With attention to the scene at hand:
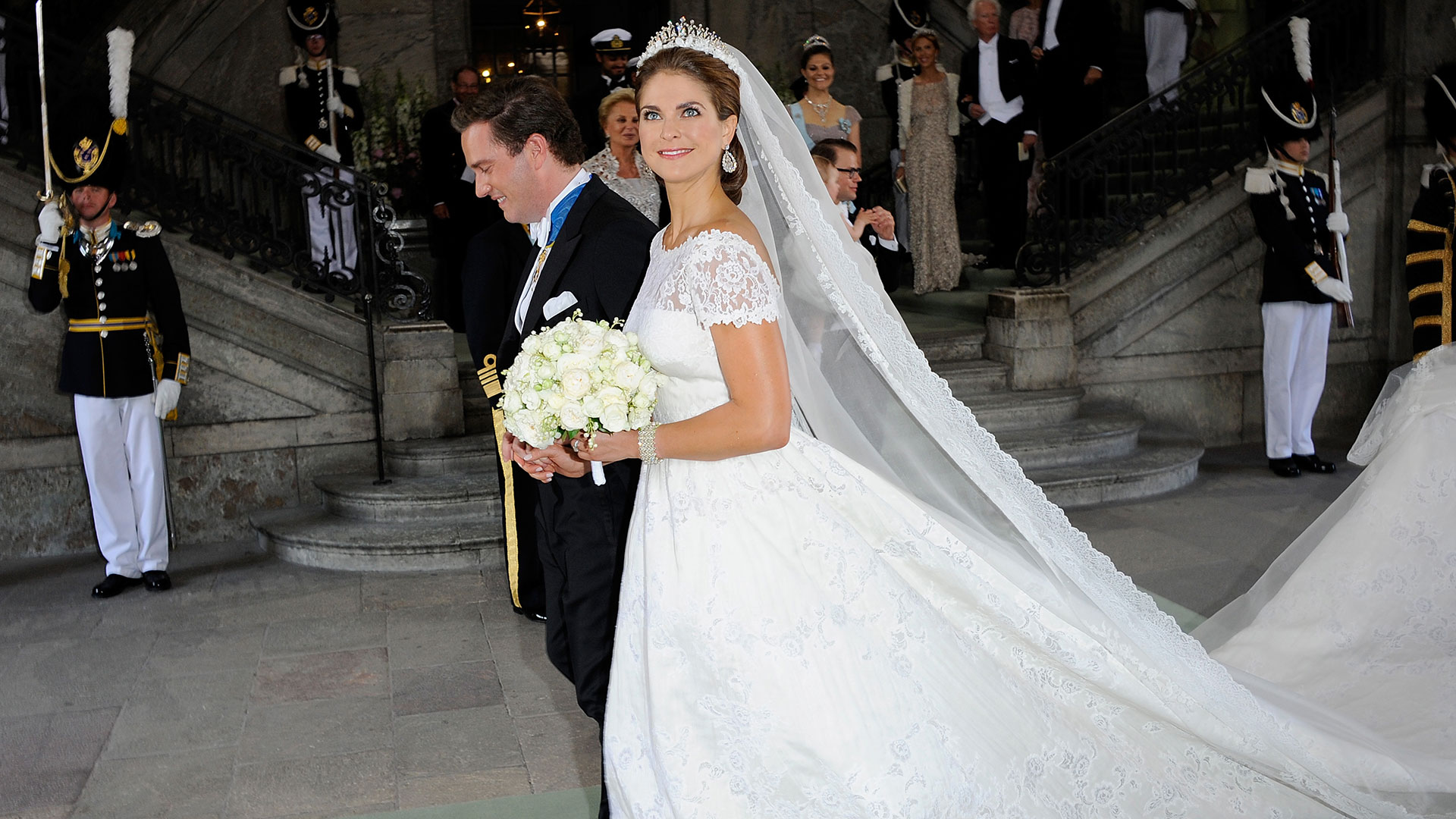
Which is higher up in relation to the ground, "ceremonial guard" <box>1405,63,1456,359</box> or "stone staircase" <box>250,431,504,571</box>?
"ceremonial guard" <box>1405,63,1456,359</box>

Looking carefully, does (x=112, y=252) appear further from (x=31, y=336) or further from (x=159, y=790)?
(x=159, y=790)

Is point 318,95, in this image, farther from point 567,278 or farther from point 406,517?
point 567,278

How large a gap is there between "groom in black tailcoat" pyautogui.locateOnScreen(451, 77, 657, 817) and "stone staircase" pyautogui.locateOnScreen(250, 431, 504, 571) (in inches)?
130

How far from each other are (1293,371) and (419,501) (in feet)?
17.8

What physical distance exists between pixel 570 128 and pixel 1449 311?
522cm

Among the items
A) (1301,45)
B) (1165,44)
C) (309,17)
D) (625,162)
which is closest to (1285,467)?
(1301,45)

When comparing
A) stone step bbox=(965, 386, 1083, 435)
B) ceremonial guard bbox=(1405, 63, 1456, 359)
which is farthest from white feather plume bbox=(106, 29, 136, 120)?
ceremonial guard bbox=(1405, 63, 1456, 359)

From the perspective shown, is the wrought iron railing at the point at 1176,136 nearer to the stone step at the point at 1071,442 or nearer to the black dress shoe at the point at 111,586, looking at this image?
the stone step at the point at 1071,442

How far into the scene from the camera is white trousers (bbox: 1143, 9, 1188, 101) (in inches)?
403

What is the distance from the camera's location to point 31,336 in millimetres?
7047

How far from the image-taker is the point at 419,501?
22.7 feet

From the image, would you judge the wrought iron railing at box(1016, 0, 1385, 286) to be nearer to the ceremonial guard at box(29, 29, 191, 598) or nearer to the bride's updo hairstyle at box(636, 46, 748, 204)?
the ceremonial guard at box(29, 29, 191, 598)

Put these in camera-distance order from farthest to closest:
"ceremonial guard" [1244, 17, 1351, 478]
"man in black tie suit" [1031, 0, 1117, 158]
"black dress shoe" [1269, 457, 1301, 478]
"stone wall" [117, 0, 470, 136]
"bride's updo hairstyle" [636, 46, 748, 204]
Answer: "stone wall" [117, 0, 470, 136]
"man in black tie suit" [1031, 0, 1117, 158]
"black dress shoe" [1269, 457, 1301, 478]
"ceremonial guard" [1244, 17, 1351, 478]
"bride's updo hairstyle" [636, 46, 748, 204]

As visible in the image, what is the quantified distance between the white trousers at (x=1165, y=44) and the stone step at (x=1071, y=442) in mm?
3514
